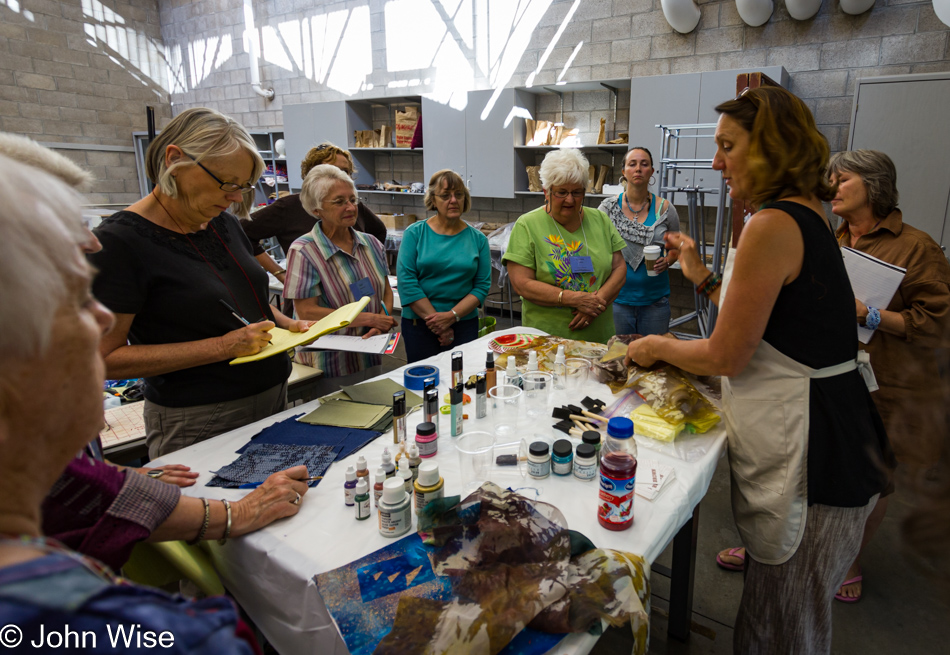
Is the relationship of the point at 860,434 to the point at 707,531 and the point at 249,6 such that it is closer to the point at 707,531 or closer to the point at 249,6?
the point at 707,531

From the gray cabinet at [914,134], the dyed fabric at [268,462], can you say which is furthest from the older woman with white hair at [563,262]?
the gray cabinet at [914,134]

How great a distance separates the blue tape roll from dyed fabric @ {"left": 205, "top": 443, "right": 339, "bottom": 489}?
19.4 inches

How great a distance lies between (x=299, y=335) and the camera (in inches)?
63.7

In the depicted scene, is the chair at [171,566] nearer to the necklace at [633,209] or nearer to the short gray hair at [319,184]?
the short gray hair at [319,184]

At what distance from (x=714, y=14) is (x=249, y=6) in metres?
6.74

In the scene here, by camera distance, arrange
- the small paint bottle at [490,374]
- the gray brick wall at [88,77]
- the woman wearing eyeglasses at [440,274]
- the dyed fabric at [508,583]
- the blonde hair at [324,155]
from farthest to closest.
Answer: the gray brick wall at [88,77], the blonde hair at [324,155], the woman wearing eyeglasses at [440,274], the small paint bottle at [490,374], the dyed fabric at [508,583]

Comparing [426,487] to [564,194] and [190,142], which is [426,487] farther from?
[564,194]

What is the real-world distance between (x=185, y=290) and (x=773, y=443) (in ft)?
5.35

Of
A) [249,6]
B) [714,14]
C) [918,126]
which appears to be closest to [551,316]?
[918,126]

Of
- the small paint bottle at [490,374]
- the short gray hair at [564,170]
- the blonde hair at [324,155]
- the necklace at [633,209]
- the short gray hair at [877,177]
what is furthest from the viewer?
the necklace at [633,209]

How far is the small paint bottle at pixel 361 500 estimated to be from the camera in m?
Result: 1.13

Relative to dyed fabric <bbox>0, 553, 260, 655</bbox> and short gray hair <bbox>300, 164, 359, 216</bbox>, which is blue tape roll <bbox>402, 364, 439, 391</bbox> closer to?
short gray hair <bbox>300, 164, 359, 216</bbox>

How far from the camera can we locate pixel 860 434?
1297 millimetres

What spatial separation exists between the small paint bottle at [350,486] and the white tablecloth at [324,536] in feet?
0.07
